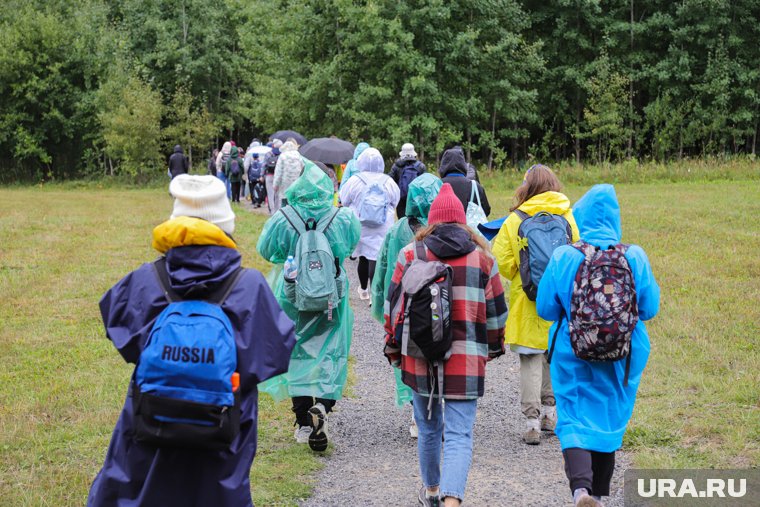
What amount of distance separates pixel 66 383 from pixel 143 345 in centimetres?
490

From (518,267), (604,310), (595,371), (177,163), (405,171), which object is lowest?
(177,163)

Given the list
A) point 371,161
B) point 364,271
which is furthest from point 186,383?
point 364,271

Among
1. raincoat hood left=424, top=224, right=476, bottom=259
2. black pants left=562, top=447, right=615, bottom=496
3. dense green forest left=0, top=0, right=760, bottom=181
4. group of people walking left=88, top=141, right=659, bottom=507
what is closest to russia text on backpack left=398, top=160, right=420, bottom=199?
group of people walking left=88, top=141, right=659, bottom=507

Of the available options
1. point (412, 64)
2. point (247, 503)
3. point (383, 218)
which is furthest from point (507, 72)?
point (247, 503)

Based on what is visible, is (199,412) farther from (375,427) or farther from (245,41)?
(245,41)

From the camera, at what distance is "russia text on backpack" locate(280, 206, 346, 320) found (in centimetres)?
607

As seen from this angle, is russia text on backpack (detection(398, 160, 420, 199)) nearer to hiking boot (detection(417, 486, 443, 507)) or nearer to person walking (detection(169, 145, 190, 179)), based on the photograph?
hiking boot (detection(417, 486, 443, 507))

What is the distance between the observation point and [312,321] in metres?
6.29

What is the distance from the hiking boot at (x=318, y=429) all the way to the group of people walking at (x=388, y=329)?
0.02 m

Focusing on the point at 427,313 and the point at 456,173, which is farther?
the point at 456,173

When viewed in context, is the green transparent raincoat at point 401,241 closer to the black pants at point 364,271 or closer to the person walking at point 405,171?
the black pants at point 364,271

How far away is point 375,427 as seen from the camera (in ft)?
22.9

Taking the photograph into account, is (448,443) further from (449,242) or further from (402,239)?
(402,239)

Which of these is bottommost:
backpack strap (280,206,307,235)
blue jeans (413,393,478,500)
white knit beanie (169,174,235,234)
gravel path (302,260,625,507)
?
gravel path (302,260,625,507)
